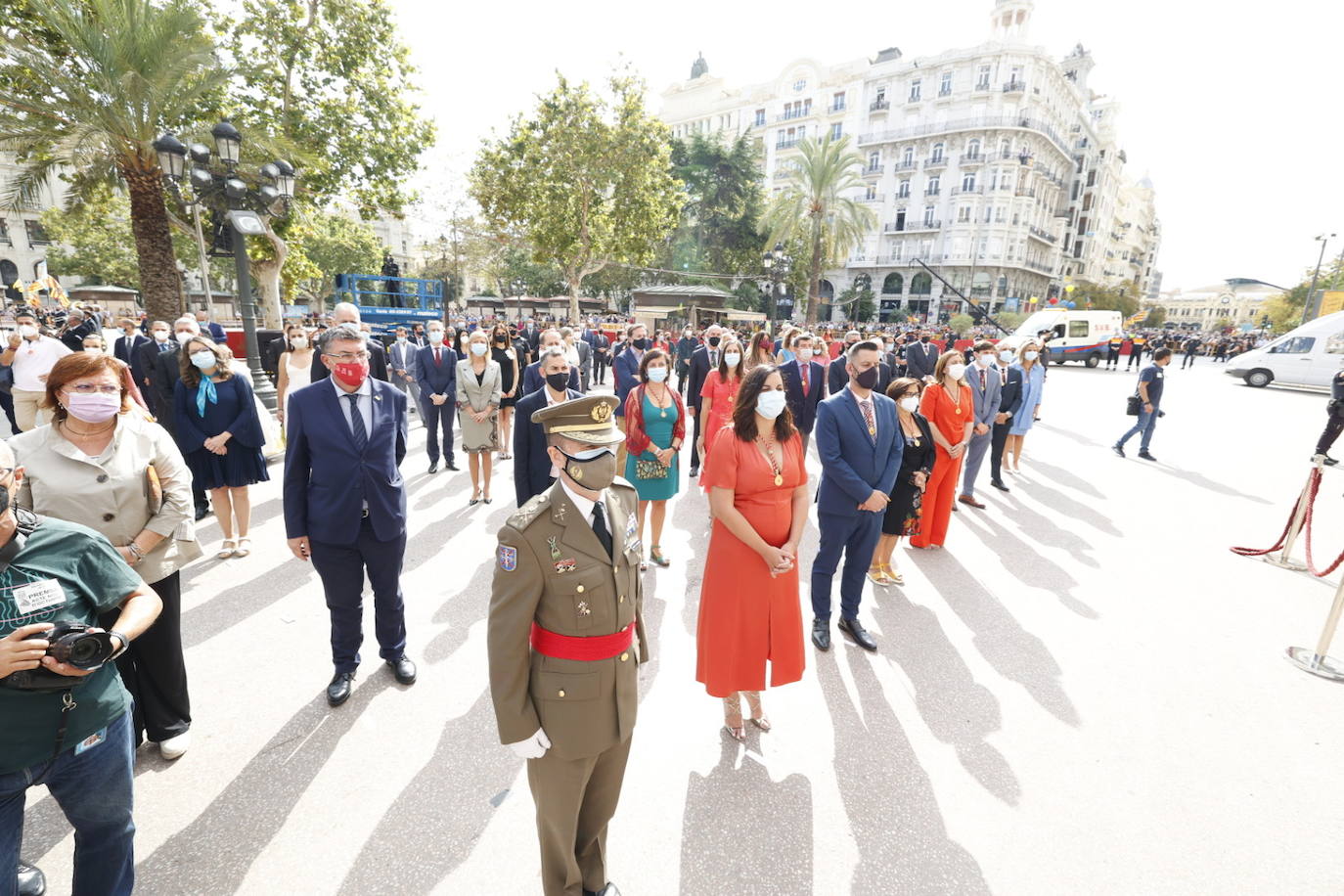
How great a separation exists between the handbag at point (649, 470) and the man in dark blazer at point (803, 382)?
2.79 m

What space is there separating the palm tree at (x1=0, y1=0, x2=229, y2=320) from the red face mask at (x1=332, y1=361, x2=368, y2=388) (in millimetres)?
11778

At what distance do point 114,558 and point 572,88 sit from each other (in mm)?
23061

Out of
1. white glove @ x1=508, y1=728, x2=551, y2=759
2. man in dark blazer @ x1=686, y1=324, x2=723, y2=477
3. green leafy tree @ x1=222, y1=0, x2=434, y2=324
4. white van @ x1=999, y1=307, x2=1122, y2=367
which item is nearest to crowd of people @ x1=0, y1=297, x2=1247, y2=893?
white glove @ x1=508, y1=728, x2=551, y2=759

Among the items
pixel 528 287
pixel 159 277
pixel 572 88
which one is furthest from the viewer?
pixel 528 287

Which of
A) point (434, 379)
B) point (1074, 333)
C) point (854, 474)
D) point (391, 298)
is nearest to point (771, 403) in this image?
point (854, 474)

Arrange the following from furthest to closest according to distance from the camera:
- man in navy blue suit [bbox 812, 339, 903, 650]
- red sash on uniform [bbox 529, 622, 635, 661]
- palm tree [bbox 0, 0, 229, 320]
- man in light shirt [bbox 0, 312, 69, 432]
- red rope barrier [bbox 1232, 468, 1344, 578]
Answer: palm tree [bbox 0, 0, 229, 320]
man in light shirt [bbox 0, 312, 69, 432]
red rope barrier [bbox 1232, 468, 1344, 578]
man in navy blue suit [bbox 812, 339, 903, 650]
red sash on uniform [bbox 529, 622, 635, 661]

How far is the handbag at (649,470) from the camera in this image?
5.09 meters

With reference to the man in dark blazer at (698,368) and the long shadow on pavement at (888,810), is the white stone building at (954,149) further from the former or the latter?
the long shadow on pavement at (888,810)

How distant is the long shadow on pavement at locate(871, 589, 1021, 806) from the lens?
308 centimetres

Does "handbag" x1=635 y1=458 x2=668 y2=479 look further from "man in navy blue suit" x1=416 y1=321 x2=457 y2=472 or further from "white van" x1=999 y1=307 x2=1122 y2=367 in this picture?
"white van" x1=999 y1=307 x2=1122 y2=367

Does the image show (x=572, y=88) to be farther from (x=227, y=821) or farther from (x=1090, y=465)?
(x=227, y=821)

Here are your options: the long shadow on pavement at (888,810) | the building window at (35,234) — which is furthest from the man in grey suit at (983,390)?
the building window at (35,234)

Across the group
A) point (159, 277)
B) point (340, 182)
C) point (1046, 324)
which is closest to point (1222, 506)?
point (159, 277)

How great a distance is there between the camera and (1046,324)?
93.1 ft
